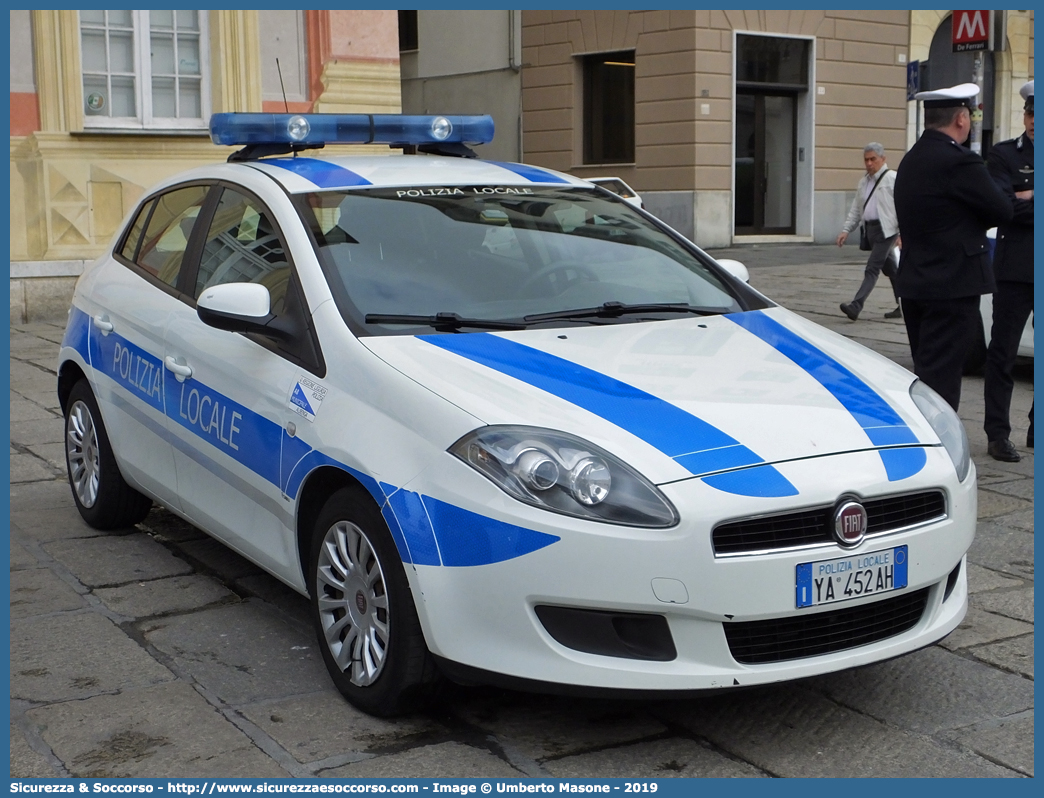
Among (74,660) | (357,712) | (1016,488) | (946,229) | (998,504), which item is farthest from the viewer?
(946,229)

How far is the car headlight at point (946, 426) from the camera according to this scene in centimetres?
377

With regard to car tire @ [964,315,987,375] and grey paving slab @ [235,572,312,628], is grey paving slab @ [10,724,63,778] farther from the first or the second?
car tire @ [964,315,987,375]

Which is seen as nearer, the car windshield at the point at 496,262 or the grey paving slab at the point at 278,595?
the car windshield at the point at 496,262

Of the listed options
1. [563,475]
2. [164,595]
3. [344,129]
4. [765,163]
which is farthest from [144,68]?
[765,163]

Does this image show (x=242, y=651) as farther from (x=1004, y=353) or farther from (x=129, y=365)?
(x=1004, y=353)

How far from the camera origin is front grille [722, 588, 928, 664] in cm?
332

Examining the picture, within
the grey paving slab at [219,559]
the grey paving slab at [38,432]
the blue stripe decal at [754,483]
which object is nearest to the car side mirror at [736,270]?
the blue stripe decal at [754,483]

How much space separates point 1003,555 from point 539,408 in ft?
8.64

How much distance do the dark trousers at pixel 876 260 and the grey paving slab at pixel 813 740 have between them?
8.85m

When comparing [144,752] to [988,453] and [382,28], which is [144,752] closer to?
[988,453]

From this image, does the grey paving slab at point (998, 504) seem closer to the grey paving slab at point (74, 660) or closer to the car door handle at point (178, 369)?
the car door handle at point (178, 369)

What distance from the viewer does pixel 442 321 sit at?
4.05 m

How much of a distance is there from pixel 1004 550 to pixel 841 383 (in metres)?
1.87

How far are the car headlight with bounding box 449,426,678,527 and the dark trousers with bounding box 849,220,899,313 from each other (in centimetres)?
939
